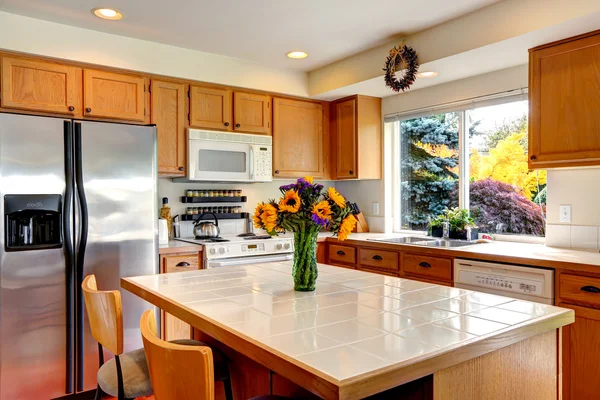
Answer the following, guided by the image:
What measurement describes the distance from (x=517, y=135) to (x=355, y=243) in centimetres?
145

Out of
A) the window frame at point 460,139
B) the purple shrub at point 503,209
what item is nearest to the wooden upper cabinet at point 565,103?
the window frame at point 460,139

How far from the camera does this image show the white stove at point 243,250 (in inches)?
129

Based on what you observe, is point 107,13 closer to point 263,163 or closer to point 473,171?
point 263,163

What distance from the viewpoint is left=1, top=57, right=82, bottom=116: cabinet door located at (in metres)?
2.77

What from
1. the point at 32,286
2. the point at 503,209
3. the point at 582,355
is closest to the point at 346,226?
the point at 582,355

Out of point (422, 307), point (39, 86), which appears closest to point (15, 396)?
point (39, 86)

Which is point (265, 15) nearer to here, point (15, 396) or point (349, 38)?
point (349, 38)

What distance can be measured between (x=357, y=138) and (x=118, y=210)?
7.03ft

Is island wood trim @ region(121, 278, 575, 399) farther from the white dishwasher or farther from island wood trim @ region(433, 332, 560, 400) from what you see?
the white dishwasher

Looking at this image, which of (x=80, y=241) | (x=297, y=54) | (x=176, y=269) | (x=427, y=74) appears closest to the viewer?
(x=80, y=241)

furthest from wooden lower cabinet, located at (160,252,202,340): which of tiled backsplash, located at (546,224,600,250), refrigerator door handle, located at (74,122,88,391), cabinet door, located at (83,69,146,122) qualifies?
tiled backsplash, located at (546,224,600,250)

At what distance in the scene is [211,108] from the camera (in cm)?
362

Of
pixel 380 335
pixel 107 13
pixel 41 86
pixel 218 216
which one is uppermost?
pixel 107 13

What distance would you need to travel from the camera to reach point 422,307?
4.84ft
